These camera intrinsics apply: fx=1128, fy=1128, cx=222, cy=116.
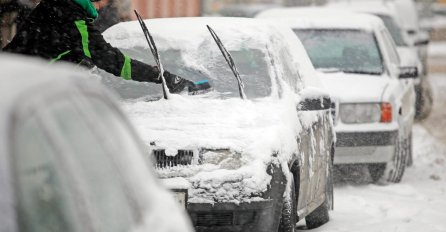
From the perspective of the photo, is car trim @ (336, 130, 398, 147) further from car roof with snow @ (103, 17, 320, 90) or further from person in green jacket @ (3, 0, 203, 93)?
person in green jacket @ (3, 0, 203, 93)

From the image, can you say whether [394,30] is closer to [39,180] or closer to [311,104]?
[311,104]

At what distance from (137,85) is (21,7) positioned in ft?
8.81

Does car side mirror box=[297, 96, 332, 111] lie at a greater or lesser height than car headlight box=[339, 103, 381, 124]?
greater

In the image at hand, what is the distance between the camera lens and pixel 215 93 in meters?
7.20

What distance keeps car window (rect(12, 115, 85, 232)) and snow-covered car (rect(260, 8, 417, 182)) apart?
7098 millimetres

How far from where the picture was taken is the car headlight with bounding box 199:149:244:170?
6.34 metres

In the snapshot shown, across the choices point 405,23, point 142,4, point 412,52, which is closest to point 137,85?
point 412,52

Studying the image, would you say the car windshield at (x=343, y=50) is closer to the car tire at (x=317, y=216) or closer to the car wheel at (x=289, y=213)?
the car tire at (x=317, y=216)

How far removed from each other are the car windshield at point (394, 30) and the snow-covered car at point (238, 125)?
8156 mm

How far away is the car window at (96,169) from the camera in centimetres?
295

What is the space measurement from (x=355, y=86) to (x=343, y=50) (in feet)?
3.19

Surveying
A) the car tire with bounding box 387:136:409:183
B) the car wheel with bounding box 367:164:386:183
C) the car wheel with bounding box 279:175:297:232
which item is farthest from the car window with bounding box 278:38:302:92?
the car tire with bounding box 387:136:409:183

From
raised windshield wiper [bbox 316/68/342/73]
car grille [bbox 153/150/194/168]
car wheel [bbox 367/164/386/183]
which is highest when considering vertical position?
car grille [bbox 153/150/194/168]

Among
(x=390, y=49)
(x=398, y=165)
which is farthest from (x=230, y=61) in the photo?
(x=390, y=49)
